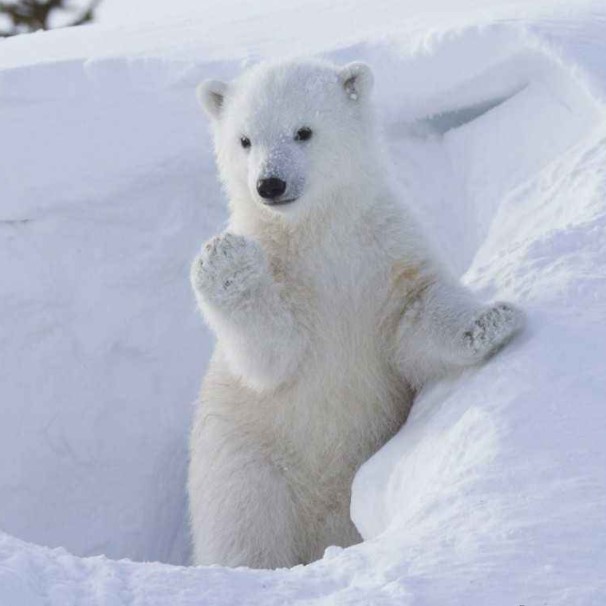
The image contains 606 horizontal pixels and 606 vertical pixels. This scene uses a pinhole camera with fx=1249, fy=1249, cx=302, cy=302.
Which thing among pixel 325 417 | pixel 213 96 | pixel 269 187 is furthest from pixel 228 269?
pixel 213 96

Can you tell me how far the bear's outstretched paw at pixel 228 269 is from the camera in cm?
318

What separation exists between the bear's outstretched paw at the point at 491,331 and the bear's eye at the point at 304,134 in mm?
702

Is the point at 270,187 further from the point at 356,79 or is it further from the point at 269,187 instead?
the point at 356,79

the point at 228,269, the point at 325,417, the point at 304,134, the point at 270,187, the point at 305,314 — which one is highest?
the point at 304,134

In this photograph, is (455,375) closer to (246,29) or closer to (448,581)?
(448,581)

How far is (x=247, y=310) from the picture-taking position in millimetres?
3273

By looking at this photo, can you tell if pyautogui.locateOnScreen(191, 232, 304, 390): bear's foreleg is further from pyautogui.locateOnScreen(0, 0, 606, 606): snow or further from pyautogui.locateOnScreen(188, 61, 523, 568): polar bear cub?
pyautogui.locateOnScreen(0, 0, 606, 606): snow

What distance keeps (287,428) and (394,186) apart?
78cm

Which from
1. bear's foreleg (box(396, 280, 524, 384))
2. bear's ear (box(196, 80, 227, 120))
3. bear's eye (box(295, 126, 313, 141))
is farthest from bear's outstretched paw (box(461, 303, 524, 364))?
bear's ear (box(196, 80, 227, 120))

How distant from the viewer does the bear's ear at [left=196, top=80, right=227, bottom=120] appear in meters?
3.75

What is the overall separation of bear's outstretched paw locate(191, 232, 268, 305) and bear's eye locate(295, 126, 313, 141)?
0.38m

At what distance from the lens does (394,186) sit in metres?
3.69

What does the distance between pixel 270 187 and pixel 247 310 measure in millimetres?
328

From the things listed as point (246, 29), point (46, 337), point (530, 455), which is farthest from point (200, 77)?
point (530, 455)
